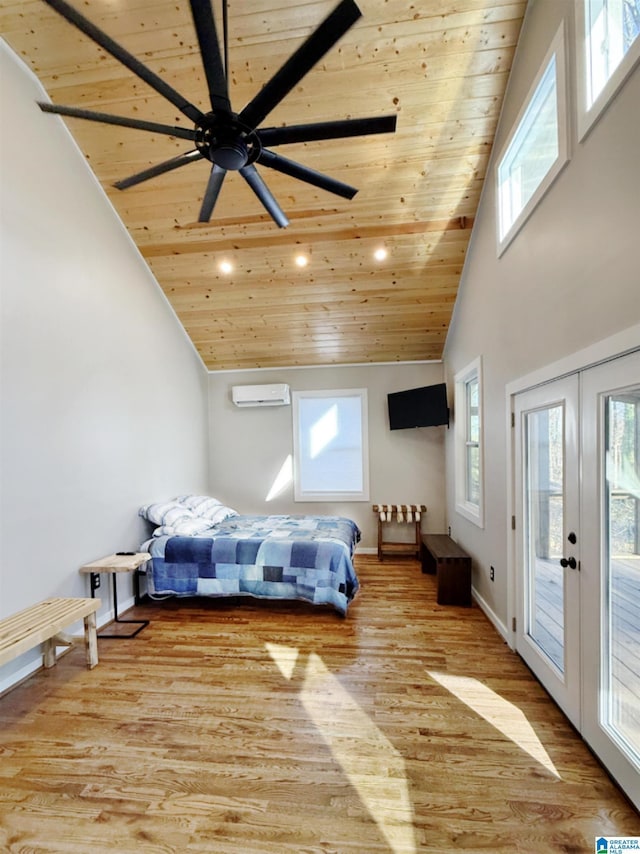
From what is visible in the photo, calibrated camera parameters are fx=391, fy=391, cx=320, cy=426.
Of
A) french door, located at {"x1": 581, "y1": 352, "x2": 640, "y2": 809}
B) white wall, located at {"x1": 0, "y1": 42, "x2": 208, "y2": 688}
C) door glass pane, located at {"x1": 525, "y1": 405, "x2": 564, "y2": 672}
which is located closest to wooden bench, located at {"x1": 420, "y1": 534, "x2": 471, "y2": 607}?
door glass pane, located at {"x1": 525, "y1": 405, "x2": 564, "y2": 672}

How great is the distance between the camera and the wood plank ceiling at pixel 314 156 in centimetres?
252

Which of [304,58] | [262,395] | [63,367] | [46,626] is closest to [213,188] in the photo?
[304,58]

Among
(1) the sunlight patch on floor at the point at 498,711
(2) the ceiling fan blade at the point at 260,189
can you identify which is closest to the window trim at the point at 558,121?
(2) the ceiling fan blade at the point at 260,189

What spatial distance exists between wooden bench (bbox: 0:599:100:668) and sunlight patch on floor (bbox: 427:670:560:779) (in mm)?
2271

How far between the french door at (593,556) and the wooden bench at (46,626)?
2.85 metres

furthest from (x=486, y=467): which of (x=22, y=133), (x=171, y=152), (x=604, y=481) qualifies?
(x=22, y=133)

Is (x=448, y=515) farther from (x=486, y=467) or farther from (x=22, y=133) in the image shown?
(x=22, y=133)

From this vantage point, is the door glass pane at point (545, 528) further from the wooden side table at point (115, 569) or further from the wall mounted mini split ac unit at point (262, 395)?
the wall mounted mini split ac unit at point (262, 395)

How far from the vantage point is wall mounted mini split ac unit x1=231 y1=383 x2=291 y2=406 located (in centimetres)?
535

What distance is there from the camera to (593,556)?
6.06 feet

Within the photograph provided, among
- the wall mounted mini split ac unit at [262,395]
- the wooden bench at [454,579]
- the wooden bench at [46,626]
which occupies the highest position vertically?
the wall mounted mini split ac unit at [262,395]

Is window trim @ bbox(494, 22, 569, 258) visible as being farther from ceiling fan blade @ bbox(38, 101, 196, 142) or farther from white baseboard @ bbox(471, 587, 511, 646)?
white baseboard @ bbox(471, 587, 511, 646)

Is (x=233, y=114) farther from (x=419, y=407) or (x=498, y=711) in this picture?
(x=419, y=407)

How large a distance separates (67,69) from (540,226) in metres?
3.39
